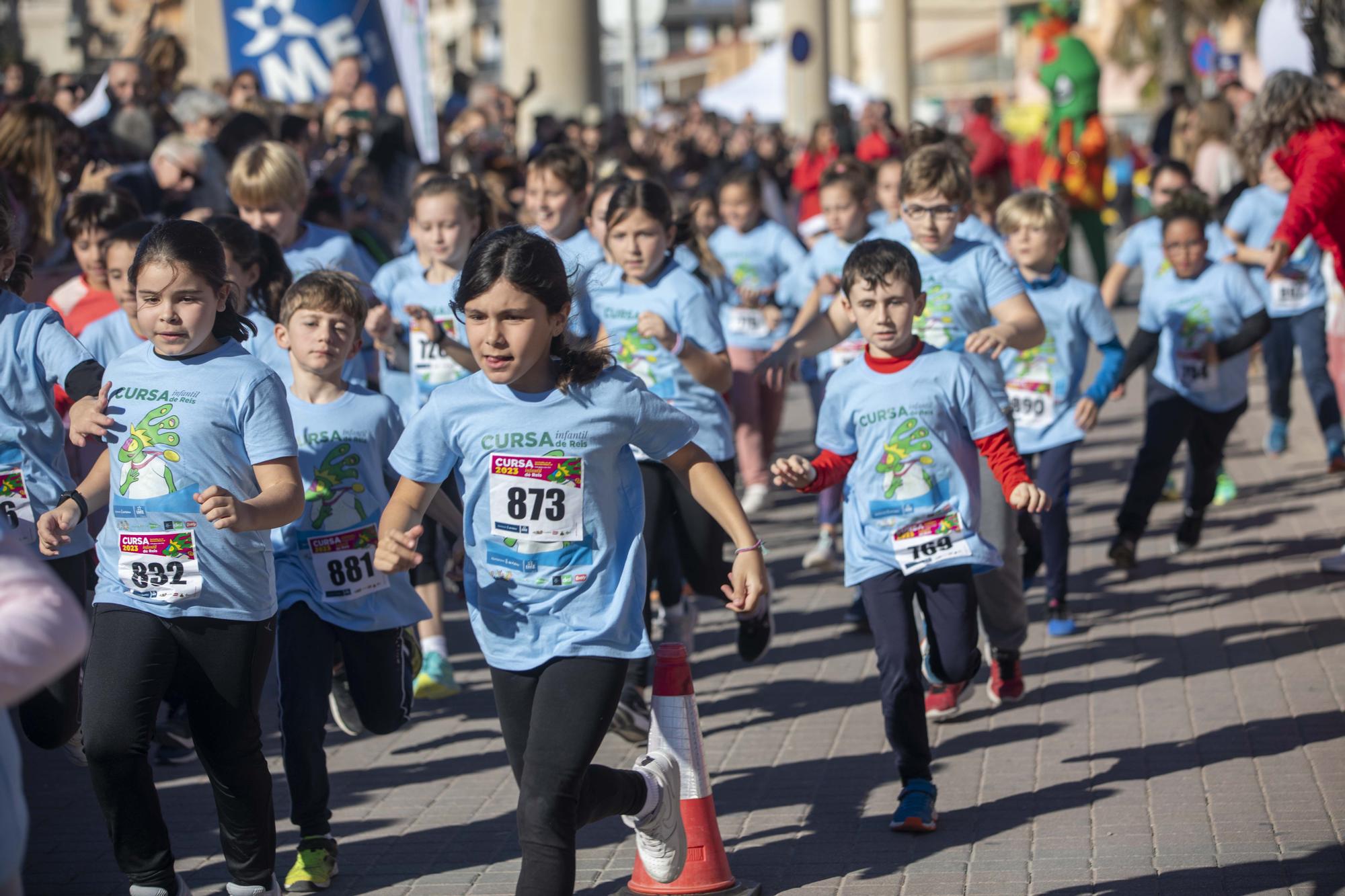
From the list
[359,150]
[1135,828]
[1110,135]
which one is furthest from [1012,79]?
[1135,828]

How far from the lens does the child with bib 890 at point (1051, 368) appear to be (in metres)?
7.52

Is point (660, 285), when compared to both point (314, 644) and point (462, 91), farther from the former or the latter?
point (462, 91)

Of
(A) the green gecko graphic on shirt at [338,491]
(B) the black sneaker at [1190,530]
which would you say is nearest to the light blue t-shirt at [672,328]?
(A) the green gecko graphic on shirt at [338,491]

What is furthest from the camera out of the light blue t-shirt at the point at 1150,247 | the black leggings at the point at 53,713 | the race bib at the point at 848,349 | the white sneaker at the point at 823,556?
the light blue t-shirt at the point at 1150,247

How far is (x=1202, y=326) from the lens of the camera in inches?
330

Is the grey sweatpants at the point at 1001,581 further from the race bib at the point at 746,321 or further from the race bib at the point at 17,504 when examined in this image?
the race bib at the point at 746,321

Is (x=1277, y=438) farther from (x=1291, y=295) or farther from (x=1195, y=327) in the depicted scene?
(x=1195, y=327)

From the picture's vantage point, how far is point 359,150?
11.4m

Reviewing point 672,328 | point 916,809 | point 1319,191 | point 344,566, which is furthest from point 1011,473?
point 1319,191

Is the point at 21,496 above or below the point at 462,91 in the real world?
below

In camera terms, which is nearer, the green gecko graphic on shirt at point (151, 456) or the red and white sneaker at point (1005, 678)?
the green gecko graphic on shirt at point (151, 456)

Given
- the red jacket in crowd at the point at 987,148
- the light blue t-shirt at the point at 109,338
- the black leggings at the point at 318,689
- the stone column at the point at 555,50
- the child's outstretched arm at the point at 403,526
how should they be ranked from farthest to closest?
1. the stone column at the point at 555,50
2. the red jacket in crowd at the point at 987,148
3. the light blue t-shirt at the point at 109,338
4. the black leggings at the point at 318,689
5. the child's outstretched arm at the point at 403,526

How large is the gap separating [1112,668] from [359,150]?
6.42 meters

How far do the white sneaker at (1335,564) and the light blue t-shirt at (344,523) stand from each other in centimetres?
495
